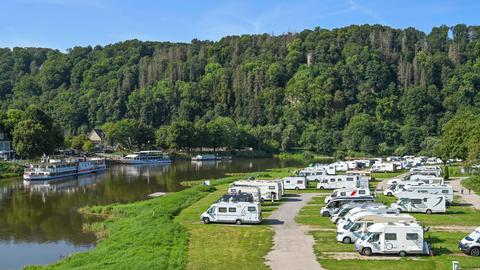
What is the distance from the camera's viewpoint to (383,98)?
178 m

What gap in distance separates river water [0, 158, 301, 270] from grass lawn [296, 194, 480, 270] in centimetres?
1486

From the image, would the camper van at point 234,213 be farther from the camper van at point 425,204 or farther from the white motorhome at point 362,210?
the camper van at point 425,204

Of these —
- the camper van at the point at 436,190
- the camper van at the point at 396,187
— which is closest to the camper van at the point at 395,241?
the camper van at the point at 436,190

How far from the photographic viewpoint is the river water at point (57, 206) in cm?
3431

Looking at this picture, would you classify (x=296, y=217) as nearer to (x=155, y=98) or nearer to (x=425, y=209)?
(x=425, y=209)

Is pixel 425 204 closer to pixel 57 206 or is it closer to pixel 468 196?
pixel 468 196

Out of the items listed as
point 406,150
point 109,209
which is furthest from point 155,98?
point 109,209

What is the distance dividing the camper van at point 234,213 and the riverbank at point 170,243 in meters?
0.75

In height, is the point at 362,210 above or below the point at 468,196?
above

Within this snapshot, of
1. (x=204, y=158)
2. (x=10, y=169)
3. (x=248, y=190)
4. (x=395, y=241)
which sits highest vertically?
(x=10, y=169)

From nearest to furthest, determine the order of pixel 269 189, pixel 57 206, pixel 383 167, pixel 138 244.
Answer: pixel 138 244 < pixel 269 189 < pixel 57 206 < pixel 383 167

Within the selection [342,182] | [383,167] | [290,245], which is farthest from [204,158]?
[290,245]

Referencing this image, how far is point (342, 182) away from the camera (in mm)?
57469

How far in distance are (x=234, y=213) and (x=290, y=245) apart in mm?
7213
